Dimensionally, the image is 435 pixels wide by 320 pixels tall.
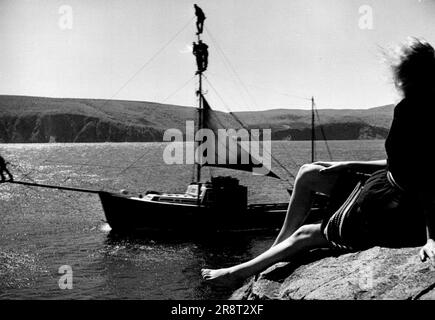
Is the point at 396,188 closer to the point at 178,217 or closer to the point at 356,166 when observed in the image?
the point at 356,166

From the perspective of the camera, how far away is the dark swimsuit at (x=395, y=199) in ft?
11.2

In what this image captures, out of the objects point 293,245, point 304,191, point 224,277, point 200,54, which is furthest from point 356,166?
point 200,54

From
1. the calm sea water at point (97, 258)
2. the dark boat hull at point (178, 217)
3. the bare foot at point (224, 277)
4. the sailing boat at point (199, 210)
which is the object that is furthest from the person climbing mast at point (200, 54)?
the bare foot at point (224, 277)

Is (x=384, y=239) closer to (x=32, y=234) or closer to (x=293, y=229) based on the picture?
(x=293, y=229)

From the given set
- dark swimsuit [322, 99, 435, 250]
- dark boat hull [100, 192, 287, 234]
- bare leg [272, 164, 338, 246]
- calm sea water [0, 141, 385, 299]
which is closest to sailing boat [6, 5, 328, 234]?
dark boat hull [100, 192, 287, 234]

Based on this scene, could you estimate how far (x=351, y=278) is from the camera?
12.4 ft

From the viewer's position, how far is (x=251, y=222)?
3794cm

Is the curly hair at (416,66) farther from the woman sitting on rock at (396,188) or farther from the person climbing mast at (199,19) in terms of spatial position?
the person climbing mast at (199,19)

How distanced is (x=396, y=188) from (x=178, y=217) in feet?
110

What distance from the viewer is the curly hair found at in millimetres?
3445

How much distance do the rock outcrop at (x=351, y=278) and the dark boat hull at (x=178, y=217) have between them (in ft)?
104

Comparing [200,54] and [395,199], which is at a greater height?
[200,54]
